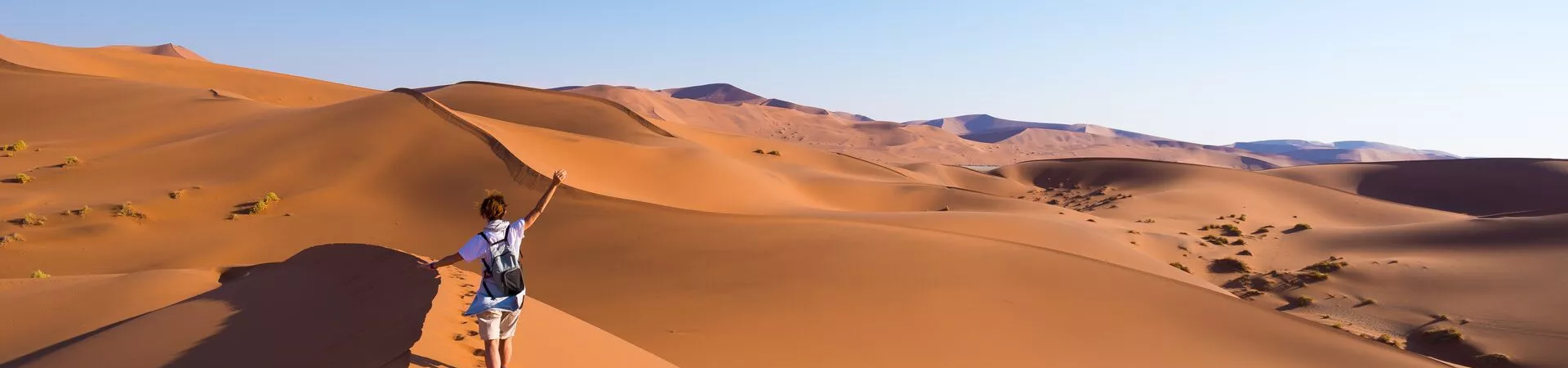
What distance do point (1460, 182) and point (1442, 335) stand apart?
50.8 m

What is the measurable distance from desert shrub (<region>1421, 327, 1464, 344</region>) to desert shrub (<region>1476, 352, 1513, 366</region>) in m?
0.75

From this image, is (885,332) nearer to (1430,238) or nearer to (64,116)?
(1430,238)

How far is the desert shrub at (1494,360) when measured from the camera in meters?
11.6

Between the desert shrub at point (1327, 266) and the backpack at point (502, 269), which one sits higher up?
the backpack at point (502, 269)

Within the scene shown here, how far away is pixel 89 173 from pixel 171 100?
1214cm

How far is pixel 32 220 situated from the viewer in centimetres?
1250

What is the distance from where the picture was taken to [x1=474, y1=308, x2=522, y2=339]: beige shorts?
4094 mm

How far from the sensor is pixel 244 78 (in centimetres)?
4466

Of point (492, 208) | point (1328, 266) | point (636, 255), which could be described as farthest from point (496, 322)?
point (1328, 266)

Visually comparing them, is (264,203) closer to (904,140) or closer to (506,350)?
(506,350)

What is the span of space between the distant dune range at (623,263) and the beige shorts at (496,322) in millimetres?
342

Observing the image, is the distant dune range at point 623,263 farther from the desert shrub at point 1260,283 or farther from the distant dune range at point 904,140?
the distant dune range at point 904,140

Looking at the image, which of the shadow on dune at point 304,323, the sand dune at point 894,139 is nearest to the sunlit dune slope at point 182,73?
the shadow on dune at point 304,323

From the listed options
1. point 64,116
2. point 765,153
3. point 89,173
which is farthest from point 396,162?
point 765,153
